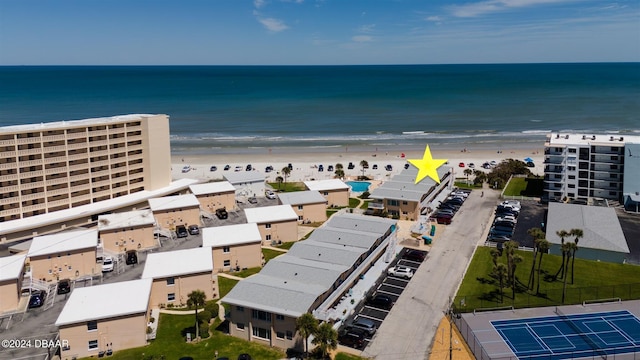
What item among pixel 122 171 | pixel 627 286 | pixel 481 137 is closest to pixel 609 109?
pixel 481 137

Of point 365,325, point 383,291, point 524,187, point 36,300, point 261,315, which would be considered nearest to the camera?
point 261,315

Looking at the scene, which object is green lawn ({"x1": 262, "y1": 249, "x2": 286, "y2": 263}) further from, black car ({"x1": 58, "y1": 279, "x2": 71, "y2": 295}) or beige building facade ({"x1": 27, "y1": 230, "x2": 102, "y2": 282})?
black car ({"x1": 58, "y1": 279, "x2": 71, "y2": 295})

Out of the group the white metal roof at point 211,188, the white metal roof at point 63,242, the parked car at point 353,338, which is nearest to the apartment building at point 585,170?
the white metal roof at point 211,188

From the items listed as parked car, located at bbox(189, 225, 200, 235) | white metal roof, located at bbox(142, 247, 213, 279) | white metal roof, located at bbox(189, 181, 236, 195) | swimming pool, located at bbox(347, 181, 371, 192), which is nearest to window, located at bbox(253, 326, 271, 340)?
white metal roof, located at bbox(142, 247, 213, 279)

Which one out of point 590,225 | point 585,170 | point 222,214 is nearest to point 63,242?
point 222,214

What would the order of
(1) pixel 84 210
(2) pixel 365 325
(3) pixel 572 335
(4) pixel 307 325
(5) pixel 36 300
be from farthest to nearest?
(1) pixel 84 210
(5) pixel 36 300
(2) pixel 365 325
(3) pixel 572 335
(4) pixel 307 325

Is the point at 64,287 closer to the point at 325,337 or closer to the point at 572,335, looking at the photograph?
the point at 325,337

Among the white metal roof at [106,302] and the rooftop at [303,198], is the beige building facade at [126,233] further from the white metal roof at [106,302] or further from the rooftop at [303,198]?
the rooftop at [303,198]

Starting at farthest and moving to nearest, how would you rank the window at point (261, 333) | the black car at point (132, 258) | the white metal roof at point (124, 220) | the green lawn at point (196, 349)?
the white metal roof at point (124, 220), the black car at point (132, 258), the window at point (261, 333), the green lawn at point (196, 349)
